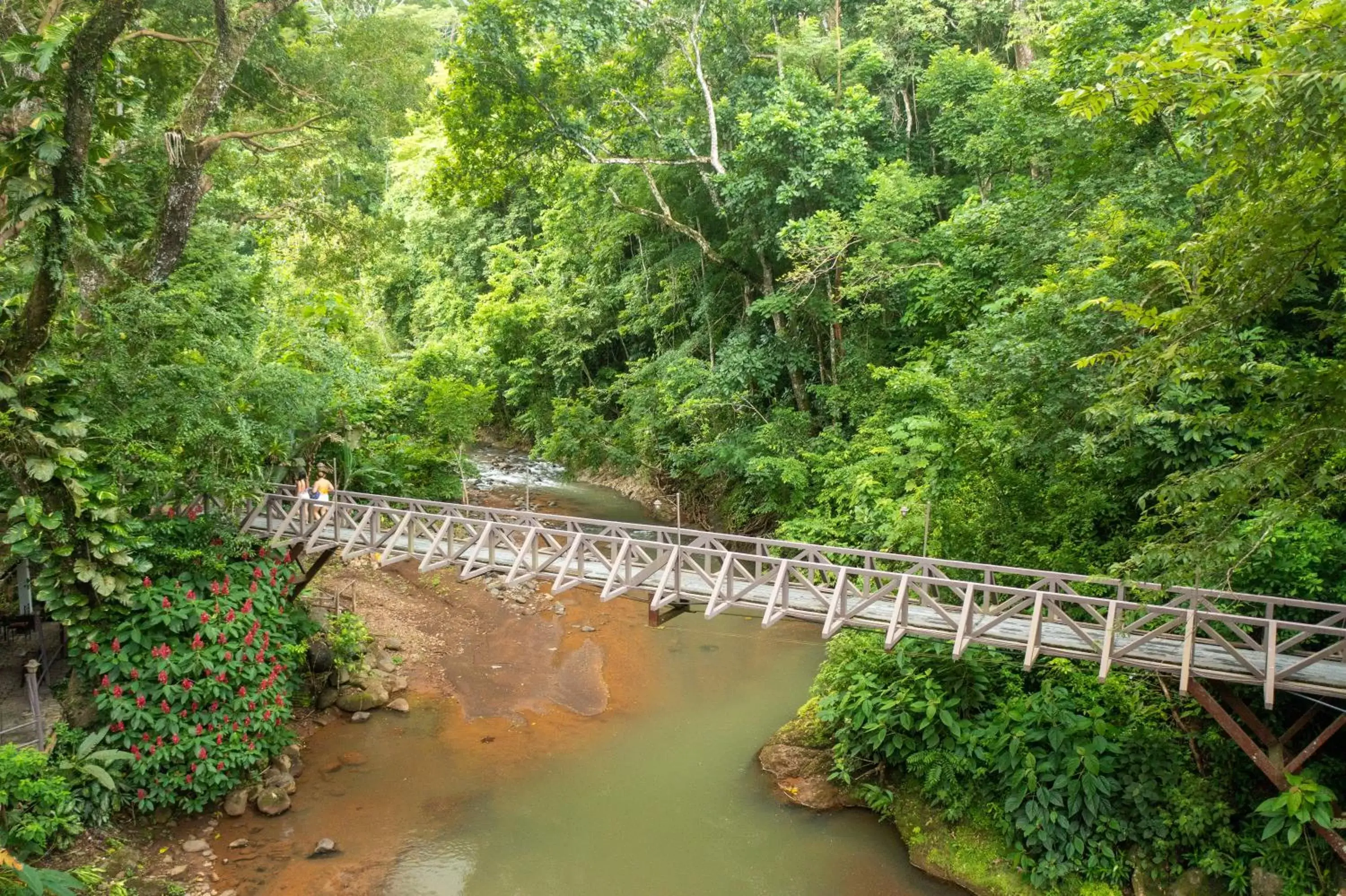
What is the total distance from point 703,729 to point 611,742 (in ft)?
4.99

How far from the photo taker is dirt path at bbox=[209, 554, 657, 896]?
10.5m

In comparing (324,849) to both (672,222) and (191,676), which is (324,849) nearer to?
(191,676)

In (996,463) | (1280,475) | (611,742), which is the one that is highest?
(1280,475)

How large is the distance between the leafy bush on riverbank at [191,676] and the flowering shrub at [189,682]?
12 millimetres

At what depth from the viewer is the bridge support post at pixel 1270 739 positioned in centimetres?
841

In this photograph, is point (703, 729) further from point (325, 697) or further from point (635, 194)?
point (635, 194)

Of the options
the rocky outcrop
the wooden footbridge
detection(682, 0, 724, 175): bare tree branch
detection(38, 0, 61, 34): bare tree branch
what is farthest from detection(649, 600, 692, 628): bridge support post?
detection(682, 0, 724, 175): bare tree branch

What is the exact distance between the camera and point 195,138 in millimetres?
11852

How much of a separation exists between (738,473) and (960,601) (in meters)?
9.12

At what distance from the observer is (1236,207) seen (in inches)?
244

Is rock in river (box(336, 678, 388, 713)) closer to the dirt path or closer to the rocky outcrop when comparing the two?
the dirt path

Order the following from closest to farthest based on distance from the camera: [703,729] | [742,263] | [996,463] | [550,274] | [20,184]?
1. [20,184]
2. [996,463]
3. [703,729]
4. [742,263]
5. [550,274]

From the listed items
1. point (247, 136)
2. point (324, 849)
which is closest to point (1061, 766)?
point (324, 849)

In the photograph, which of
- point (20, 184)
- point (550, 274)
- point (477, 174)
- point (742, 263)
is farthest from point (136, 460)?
point (550, 274)
